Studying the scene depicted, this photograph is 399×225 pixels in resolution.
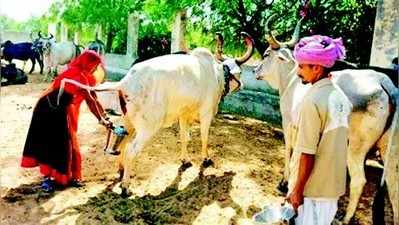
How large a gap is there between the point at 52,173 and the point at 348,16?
765 centimetres

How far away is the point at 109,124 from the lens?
507cm

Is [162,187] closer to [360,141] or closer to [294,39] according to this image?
[360,141]

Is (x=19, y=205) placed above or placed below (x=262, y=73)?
below

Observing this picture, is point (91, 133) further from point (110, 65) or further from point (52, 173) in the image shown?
point (110, 65)

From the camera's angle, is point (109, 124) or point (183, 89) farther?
point (183, 89)

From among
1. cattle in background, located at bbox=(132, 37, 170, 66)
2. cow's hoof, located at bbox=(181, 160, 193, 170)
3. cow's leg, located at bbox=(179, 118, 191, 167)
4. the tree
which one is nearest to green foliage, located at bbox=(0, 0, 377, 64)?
the tree

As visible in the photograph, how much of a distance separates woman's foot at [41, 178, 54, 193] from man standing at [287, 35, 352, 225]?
3.21m

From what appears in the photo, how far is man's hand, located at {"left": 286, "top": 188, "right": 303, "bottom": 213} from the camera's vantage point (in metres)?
3.03

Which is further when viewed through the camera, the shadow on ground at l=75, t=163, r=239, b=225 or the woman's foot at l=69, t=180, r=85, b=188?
the woman's foot at l=69, t=180, r=85, b=188

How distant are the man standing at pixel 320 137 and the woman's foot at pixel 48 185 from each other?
3.21 meters

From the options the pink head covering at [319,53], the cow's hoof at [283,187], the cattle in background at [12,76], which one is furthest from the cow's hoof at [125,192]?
the cattle in background at [12,76]

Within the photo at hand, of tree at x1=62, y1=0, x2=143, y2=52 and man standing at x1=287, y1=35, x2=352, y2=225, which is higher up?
tree at x1=62, y1=0, x2=143, y2=52

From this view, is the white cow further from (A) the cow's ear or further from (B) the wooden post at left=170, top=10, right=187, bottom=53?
(B) the wooden post at left=170, top=10, right=187, bottom=53

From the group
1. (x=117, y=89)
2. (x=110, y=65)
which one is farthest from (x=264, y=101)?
(x=110, y=65)
